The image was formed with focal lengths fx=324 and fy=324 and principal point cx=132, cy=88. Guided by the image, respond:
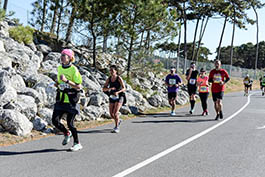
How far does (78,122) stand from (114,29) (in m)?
7.68

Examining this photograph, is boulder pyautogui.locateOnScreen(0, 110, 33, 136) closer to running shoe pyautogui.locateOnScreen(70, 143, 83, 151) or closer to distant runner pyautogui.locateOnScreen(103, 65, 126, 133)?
running shoe pyautogui.locateOnScreen(70, 143, 83, 151)

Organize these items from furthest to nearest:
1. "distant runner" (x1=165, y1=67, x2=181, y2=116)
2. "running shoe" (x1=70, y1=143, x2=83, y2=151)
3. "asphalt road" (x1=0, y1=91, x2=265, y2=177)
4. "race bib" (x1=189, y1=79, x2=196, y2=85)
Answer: "race bib" (x1=189, y1=79, x2=196, y2=85)
"distant runner" (x1=165, y1=67, x2=181, y2=116)
"running shoe" (x1=70, y1=143, x2=83, y2=151)
"asphalt road" (x1=0, y1=91, x2=265, y2=177)

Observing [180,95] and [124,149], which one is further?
[180,95]

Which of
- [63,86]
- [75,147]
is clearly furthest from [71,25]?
[75,147]

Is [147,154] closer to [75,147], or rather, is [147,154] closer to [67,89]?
[75,147]

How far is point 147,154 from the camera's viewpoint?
639 cm

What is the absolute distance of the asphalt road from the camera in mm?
5234

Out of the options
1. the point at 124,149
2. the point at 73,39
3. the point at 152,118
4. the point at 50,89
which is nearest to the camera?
the point at 124,149

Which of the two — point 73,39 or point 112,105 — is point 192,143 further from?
point 73,39

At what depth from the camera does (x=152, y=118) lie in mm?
11875

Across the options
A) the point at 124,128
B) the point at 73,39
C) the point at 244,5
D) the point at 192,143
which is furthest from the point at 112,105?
the point at 244,5

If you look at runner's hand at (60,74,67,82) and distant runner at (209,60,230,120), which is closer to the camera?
runner's hand at (60,74,67,82)

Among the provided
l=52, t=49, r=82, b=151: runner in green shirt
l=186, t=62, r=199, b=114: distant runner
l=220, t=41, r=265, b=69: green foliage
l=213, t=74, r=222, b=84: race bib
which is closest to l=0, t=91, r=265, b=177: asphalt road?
l=52, t=49, r=82, b=151: runner in green shirt

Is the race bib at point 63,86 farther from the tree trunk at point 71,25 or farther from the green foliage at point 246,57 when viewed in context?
the green foliage at point 246,57
